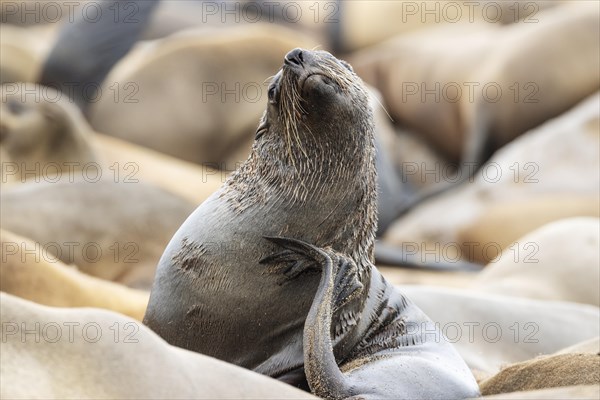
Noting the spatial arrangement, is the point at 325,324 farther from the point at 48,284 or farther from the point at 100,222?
the point at 100,222

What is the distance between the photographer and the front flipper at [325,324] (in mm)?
3631

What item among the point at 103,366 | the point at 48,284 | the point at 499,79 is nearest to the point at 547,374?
the point at 103,366

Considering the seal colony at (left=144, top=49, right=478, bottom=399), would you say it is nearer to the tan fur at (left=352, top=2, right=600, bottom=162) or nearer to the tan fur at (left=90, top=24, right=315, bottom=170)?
the tan fur at (left=352, top=2, right=600, bottom=162)

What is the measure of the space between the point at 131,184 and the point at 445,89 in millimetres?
5410

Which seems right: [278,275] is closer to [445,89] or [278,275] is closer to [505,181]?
[505,181]

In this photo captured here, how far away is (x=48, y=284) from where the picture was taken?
572 cm

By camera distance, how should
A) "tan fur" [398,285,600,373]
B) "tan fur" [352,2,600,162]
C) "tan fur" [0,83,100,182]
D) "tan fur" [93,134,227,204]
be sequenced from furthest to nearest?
"tan fur" [352,2,600,162]
"tan fur" [93,134,227,204]
"tan fur" [0,83,100,182]
"tan fur" [398,285,600,373]

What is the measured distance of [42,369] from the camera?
10.5ft

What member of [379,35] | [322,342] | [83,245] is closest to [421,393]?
[322,342]

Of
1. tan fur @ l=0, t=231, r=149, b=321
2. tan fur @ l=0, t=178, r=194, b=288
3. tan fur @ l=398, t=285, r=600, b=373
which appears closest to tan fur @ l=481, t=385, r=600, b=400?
tan fur @ l=398, t=285, r=600, b=373

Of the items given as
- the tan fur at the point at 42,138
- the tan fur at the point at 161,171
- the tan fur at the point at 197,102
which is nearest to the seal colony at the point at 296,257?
the tan fur at the point at 161,171

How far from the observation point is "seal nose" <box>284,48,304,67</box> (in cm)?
401

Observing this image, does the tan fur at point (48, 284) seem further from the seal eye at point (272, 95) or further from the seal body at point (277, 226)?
the seal eye at point (272, 95)

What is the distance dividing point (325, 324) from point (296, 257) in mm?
350
